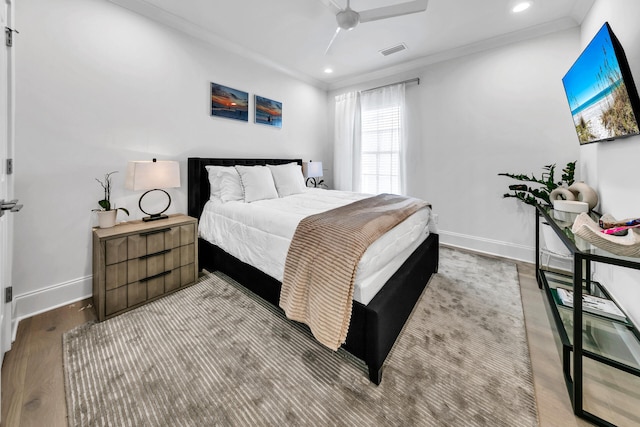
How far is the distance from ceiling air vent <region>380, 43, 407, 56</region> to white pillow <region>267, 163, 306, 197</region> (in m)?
2.06

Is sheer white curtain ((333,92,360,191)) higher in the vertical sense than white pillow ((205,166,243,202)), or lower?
higher

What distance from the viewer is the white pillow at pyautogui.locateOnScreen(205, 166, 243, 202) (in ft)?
9.35

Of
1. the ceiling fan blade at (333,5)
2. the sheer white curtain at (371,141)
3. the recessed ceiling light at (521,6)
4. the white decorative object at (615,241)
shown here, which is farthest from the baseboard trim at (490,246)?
the ceiling fan blade at (333,5)

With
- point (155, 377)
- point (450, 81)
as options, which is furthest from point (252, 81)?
point (155, 377)

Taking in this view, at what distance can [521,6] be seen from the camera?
2.57m

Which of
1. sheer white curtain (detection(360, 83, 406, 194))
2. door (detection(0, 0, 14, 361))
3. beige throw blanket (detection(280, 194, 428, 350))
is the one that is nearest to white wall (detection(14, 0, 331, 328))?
door (detection(0, 0, 14, 361))

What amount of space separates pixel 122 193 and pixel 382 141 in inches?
143

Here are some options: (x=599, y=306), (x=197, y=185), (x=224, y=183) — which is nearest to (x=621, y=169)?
(x=599, y=306)

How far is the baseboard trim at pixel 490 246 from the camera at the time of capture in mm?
3213

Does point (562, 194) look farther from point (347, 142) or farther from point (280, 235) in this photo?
point (347, 142)

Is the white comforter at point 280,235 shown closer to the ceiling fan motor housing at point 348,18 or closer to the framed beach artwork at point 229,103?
the framed beach artwork at point 229,103

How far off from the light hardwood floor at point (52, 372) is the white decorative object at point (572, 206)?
2.78 ft

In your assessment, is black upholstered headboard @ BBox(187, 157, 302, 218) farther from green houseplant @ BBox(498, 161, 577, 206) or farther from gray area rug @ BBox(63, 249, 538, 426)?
green houseplant @ BBox(498, 161, 577, 206)

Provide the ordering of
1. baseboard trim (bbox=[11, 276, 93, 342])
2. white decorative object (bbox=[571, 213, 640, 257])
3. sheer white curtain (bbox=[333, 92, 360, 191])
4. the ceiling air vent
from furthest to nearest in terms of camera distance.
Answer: sheer white curtain (bbox=[333, 92, 360, 191]), the ceiling air vent, baseboard trim (bbox=[11, 276, 93, 342]), white decorative object (bbox=[571, 213, 640, 257])
